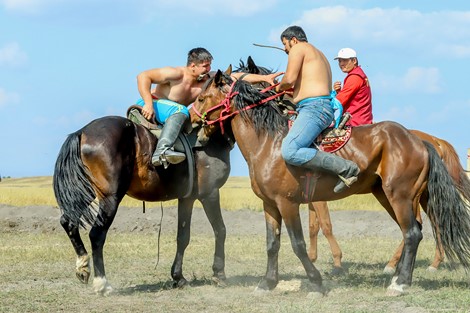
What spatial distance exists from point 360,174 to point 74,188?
311 cm

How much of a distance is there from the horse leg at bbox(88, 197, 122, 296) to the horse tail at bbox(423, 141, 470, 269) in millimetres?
3507

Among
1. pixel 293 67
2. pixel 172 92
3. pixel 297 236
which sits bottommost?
pixel 297 236

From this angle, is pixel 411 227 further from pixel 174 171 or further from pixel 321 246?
pixel 321 246

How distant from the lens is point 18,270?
11.0 meters

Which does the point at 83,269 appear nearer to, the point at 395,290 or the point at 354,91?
the point at 395,290

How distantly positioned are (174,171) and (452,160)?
388 centimetres

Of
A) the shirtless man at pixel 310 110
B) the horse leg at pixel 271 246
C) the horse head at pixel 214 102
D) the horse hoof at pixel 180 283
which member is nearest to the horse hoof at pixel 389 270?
the horse leg at pixel 271 246

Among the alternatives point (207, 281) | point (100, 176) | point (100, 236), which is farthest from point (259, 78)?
point (207, 281)

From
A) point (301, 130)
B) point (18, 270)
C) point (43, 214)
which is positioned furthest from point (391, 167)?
point (43, 214)

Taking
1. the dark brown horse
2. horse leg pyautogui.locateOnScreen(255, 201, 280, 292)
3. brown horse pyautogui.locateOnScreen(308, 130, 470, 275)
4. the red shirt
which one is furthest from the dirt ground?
the dark brown horse

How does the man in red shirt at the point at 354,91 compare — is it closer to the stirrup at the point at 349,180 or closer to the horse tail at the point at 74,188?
the stirrup at the point at 349,180

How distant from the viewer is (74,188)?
28.0 ft

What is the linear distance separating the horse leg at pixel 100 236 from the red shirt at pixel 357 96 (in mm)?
3275

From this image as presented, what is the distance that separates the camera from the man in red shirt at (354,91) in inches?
392
